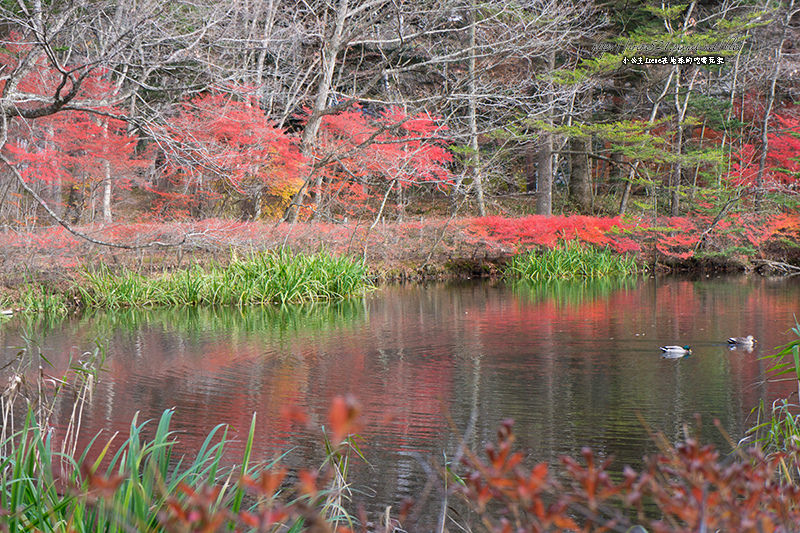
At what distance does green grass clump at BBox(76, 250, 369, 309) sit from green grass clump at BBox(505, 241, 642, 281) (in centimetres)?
608

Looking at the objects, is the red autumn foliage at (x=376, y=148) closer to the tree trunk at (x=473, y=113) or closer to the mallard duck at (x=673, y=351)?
the tree trunk at (x=473, y=113)

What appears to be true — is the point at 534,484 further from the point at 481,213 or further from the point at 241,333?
the point at 481,213

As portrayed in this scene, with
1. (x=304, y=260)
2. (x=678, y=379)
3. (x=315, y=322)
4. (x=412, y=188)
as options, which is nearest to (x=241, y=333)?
(x=315, y=322)

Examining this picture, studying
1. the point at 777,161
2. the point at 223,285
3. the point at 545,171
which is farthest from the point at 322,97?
the point at 777,161

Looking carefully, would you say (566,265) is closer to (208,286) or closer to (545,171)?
(545,171)

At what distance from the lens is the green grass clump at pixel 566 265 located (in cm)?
1853

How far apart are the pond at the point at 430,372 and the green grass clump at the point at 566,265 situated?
5221 mm

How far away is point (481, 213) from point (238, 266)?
9.28 m

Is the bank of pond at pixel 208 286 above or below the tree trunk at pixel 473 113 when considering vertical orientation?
below

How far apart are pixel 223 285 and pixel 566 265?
9074 mm

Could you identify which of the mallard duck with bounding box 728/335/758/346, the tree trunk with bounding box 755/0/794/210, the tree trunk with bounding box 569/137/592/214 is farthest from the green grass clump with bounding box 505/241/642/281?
the mallard duck with bounding box 728/335/758/346

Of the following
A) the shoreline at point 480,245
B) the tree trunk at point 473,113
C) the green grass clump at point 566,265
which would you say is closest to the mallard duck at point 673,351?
the shoreline at point 480,245

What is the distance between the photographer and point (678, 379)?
6691mm

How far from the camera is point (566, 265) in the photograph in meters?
18.7
